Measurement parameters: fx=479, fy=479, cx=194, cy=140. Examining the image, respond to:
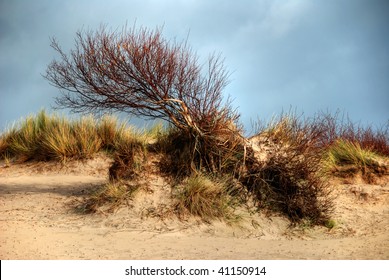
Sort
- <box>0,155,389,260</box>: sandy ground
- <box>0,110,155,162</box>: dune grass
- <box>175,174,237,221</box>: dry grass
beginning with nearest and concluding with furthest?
Result: <box>0,155,389,260</box>: sandy ground → <box>175,174,237,221</box>: dry grass → <box>0,110,155,162</box>: dune grass

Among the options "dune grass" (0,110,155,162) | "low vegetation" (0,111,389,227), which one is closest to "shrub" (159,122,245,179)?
"low vegetation" (0,111,389,227)

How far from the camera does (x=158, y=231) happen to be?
9.12 meters

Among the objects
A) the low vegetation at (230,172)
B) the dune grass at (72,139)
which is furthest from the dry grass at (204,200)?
the dune grass at (72,139)

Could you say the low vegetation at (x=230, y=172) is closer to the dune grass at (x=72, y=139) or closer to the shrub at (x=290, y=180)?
the shrub at (x=290, y=180)

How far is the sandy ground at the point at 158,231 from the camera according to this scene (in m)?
7.88

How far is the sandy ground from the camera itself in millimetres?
7883

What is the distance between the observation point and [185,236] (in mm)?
8984

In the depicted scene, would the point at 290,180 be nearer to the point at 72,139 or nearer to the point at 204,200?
the point at 204,200

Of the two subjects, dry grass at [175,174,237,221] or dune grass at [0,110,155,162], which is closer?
dry grass at [175,174,237,221]

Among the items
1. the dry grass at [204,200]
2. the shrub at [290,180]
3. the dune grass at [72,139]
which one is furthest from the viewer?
the dune grass at [72,139]

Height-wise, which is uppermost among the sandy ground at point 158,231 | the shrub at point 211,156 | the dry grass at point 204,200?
the shrub at point 211,156

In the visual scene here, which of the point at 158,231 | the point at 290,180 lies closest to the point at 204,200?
the point at 158,231

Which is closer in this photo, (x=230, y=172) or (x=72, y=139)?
(x=230, y=172)

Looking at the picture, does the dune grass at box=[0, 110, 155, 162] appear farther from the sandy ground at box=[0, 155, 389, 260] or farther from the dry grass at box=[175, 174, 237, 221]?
the dry grass at box=[175, 174, 237, 221]
